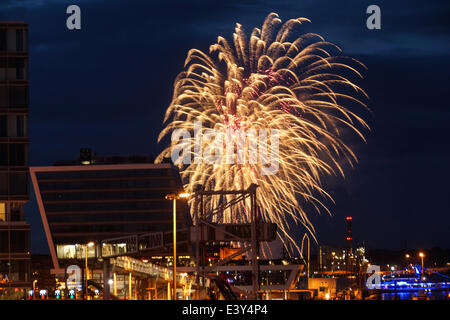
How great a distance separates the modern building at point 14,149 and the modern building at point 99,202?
98200mm

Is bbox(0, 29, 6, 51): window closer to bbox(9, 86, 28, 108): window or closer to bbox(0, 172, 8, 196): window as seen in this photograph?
bbox(9, 86, 28, 108): window

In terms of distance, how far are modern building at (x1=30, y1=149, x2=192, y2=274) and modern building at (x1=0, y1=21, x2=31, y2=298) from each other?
9820 cm

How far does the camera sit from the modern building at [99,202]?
17962 cm

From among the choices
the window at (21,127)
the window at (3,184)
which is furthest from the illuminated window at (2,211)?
the window at (21,127)

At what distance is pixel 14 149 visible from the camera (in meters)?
80.6

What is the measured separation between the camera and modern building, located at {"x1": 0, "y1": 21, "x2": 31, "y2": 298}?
7906 cm

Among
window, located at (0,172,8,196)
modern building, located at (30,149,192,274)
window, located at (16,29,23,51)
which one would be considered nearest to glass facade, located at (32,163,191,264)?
modern building, located at (30,149,192,274)

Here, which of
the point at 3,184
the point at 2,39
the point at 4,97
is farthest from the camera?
the point at 2,39

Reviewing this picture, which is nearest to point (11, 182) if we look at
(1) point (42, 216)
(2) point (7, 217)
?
(2) point (7, 217)

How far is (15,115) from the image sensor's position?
80938mm

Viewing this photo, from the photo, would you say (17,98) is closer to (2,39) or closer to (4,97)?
(4,97)

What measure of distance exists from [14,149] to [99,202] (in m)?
102

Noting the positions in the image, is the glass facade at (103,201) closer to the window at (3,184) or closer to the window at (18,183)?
the window at (18,183)

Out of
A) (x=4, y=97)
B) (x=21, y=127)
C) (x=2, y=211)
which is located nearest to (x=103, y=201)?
(x=2, y=211)
